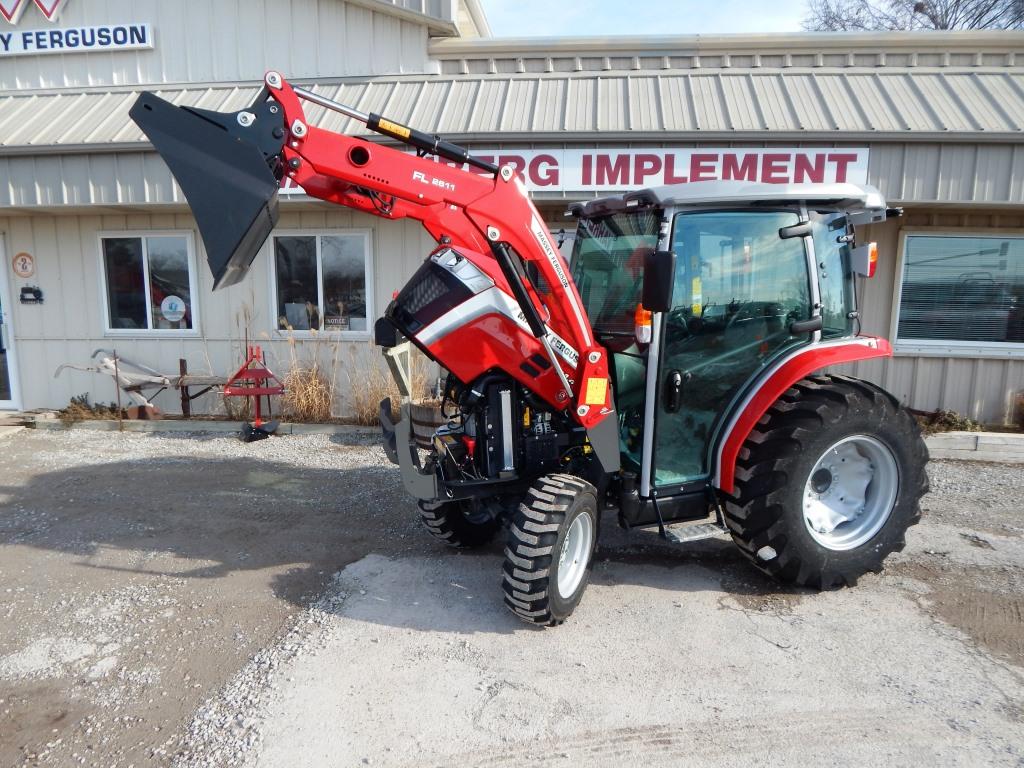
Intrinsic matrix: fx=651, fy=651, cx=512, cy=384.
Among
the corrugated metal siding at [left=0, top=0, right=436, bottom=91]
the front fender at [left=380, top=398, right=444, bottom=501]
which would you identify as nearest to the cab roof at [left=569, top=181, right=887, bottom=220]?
the front fender at [left=380, top=398, right=444, bottom=501]

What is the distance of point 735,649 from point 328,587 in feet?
7.27

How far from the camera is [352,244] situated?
788 centimetres

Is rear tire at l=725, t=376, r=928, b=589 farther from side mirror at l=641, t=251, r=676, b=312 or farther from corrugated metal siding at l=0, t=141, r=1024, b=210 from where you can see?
corrugated metal siding at l=0, t=141, r=1024, b=210

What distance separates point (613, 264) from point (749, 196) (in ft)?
2.72

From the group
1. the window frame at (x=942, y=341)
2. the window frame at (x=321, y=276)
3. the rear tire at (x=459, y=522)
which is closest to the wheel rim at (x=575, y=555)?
the rear tire at (x=459, y=522)

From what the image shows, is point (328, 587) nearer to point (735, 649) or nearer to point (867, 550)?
point (735, 649)

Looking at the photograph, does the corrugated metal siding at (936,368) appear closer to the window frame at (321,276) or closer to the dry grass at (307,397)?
the window frame at (321,276)

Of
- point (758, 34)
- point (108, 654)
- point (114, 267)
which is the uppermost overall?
point (758, 34)

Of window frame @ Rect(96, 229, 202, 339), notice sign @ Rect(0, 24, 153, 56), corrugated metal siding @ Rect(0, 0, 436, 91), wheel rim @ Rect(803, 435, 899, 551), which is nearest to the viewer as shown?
wheel rim @ Rect(803, 435, 899, 551)

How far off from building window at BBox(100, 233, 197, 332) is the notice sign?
8.78 feet

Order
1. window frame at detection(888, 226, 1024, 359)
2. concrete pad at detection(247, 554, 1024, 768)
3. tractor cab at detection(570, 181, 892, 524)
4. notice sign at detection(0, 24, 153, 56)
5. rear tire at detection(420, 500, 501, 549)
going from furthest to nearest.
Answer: notice sign at detection(0, 24, 153, 56) → window frame at detection(888, 226, 1024, 359) → rear tire at detection(420, 500, 501, 549) → tractor cab at detection(570, 181, 892, 524) → concrete pad at detection(247, 554, 1024, 768)

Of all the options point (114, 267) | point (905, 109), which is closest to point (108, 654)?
point (114, 267)

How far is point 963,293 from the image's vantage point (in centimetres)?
726

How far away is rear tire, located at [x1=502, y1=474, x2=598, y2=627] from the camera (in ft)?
10.1
